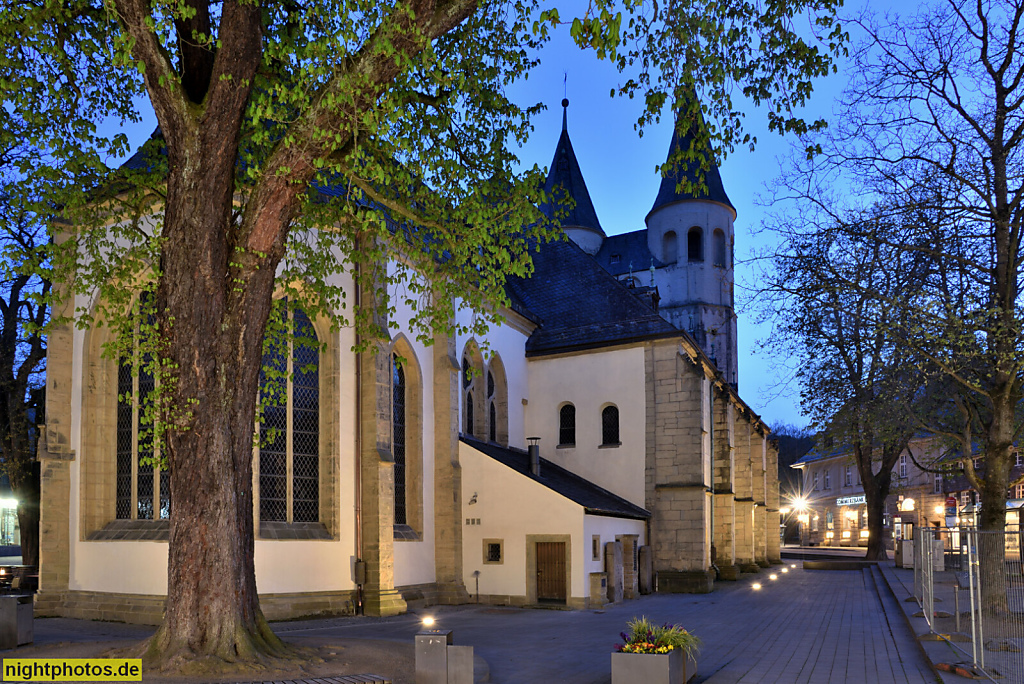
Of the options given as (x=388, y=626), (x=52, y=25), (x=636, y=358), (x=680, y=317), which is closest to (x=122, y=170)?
(x=52, y=25)

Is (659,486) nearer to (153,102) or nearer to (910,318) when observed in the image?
(910,318)

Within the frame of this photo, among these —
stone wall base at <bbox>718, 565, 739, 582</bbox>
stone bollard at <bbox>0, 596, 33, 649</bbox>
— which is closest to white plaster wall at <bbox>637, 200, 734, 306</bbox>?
stone wall base at <bbox>718, 565, 739, 582</bbox>

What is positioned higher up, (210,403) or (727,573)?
(210,403)

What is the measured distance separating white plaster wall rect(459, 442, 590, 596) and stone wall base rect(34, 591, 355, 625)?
5.02 m

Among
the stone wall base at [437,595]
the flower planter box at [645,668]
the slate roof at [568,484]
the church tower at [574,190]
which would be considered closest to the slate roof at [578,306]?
the slate roof at [568,484]

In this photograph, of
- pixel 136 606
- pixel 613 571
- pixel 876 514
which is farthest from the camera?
pixel 876 514

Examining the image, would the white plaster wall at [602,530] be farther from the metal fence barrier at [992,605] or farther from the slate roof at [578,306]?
the metal fence barrier at [992,605]

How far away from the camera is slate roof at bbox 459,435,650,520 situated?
22156 mm

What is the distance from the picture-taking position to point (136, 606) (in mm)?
16516

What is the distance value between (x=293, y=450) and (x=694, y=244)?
38959 millimetres

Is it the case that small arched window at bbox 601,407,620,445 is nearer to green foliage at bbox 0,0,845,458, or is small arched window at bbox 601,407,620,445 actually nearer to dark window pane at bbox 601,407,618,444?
dark window pane at bbox 601,407,618,444

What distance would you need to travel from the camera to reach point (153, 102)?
1033cm

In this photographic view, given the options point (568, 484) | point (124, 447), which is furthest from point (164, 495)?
point (568, 484)

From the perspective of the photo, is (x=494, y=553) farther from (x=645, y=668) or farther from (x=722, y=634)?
(x=645, y=668)
